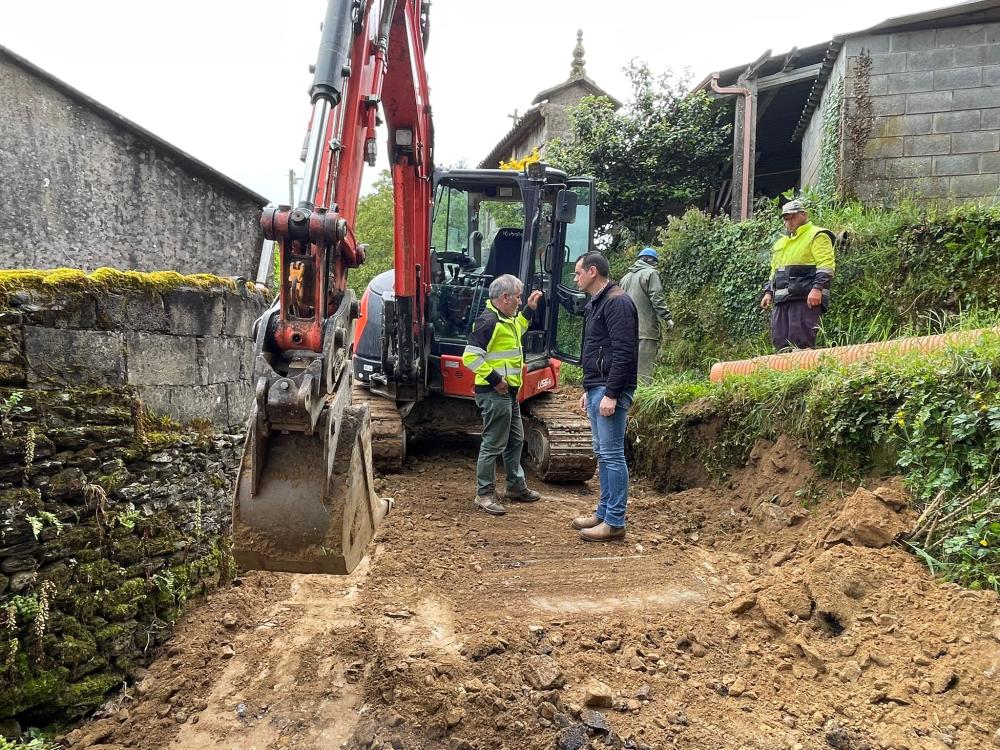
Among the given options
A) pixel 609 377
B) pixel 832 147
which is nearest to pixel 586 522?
pixel 609 377

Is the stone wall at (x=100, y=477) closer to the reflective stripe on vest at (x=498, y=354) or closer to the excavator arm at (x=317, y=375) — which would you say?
the excavator arm at (x=317, y=375)

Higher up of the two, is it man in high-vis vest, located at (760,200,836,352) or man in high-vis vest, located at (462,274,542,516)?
man in high-vis vest, located at (760,200,836,352)

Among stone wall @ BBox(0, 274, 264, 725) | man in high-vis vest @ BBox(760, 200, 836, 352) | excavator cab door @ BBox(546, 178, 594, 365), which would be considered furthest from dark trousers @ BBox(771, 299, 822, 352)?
stone wall @ BBox(0, 274, 264, 725)

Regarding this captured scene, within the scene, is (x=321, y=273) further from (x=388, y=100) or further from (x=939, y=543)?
(x=939, y=543)

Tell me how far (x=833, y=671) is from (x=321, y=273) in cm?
262

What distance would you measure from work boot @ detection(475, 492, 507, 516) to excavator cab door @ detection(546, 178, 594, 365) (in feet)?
5.27

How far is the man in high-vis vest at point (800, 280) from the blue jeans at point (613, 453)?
2.40 m

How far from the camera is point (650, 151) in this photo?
508 inches

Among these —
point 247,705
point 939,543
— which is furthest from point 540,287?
point 247,705

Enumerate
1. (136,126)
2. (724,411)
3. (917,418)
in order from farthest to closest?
(136,126), (724,411), (917,418)

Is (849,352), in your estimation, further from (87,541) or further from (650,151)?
(650,151)

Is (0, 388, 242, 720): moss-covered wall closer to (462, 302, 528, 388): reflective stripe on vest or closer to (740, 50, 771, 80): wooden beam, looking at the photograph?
(462, 302, 528, 388): reflective stripe on vest

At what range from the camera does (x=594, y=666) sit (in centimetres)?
279

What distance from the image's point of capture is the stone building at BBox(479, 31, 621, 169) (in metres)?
19.0
